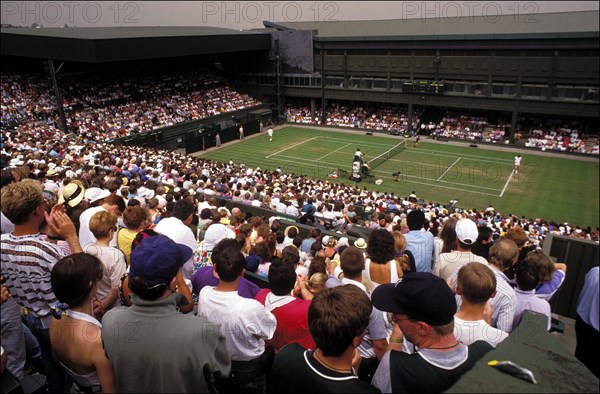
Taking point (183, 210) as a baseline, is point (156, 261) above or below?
above

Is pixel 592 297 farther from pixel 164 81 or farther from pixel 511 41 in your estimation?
pixel 164 81

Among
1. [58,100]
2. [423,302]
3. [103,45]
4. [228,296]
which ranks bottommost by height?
[228,296]

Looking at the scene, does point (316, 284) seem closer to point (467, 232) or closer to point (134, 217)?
point (467, 232)

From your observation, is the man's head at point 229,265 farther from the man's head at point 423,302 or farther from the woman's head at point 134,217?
the woman's head at point 134,217

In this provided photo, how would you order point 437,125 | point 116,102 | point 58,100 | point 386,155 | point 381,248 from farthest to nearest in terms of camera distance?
point 437,125 < point 116,102 < point 386,155 < point 58,100 < point 381,248

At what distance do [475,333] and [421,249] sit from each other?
3416 millimetres

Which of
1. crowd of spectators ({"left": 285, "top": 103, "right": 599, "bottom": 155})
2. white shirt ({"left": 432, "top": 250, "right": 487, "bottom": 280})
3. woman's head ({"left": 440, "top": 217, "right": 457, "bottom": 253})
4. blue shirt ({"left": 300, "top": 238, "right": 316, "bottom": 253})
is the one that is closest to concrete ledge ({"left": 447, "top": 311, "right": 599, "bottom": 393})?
white shirt ({"left": 432, "top": 250, "right": 487, "bottom": 280})

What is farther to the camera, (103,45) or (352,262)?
(103,45)

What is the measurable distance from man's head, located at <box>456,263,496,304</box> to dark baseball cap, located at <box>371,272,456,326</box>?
2.59 ft

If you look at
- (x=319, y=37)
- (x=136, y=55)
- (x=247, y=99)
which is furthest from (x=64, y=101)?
(x=319, y=37)

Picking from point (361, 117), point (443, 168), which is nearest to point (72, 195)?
point (443, 168)

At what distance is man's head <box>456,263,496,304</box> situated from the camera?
380cm

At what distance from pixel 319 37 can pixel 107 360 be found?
4973 cm

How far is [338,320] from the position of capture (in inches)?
118
